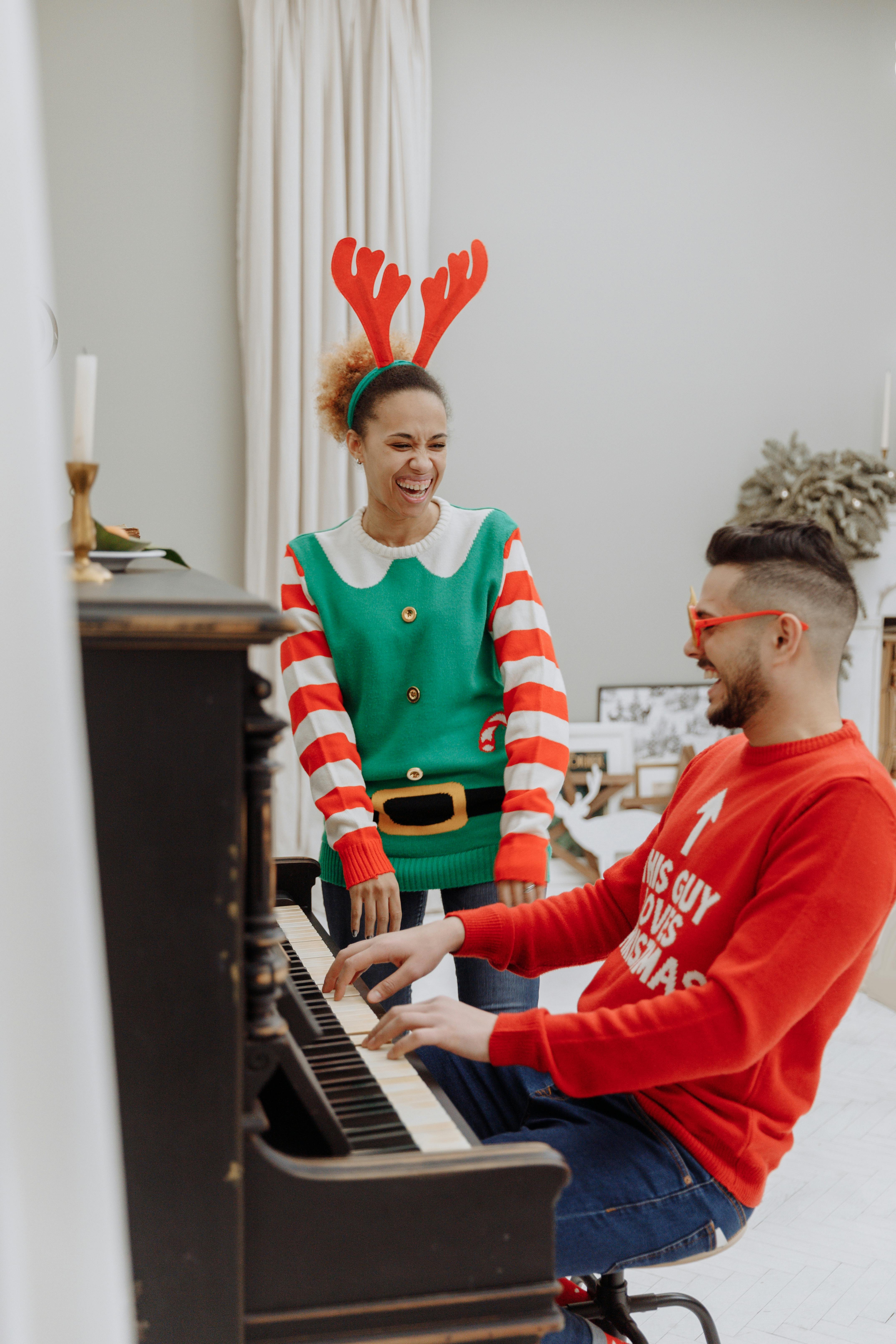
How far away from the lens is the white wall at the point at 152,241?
353 centimetres

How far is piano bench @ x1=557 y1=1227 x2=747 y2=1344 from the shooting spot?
1356 millimetres

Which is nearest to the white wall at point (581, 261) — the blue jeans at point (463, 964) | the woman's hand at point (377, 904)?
the blue jeans at point (463, 964)

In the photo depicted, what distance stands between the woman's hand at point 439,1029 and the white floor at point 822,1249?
978 millimetres

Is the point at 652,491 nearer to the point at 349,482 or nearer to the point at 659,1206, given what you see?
the point at 349,482

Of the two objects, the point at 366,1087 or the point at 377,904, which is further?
the point at 377,904

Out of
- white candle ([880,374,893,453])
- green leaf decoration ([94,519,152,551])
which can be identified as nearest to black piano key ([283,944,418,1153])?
green leaf decoration ([94,519,152,551])

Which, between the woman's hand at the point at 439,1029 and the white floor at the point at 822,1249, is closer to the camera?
the woman's hand at the point at 439,1029

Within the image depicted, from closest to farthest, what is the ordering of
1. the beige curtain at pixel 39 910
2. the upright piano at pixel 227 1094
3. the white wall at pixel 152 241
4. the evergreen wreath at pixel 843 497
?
the beige curtain at pixel 39 910, the upright piano at pixel 227 1094, the white wall at pixel 152 241, the evergreen wreath at pixel 843 497

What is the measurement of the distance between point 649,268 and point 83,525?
3557 mm

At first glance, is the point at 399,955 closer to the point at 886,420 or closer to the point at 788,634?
the point at 788,634

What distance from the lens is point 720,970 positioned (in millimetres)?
1048

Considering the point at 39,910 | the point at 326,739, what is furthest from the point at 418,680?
the point at 39,910

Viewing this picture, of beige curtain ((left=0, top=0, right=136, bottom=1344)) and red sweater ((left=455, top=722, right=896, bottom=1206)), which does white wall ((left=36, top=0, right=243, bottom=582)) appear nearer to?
red sweater ((left=455, top=722, right=896, bottom=1206))

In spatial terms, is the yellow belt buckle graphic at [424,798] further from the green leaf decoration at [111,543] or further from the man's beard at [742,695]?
the green leaf decoration at [111,543]
